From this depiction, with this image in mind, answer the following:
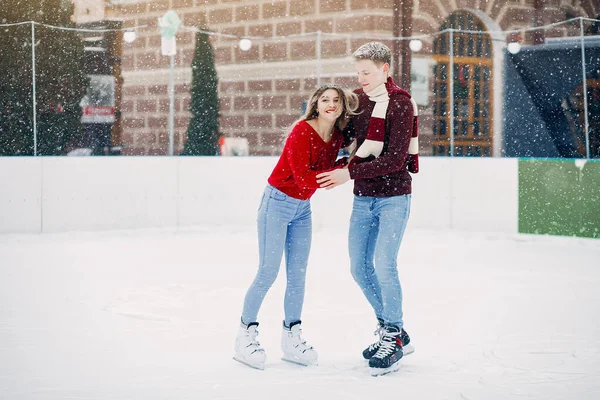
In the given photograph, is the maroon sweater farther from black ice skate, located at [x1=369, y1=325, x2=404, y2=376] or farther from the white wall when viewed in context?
the white wall

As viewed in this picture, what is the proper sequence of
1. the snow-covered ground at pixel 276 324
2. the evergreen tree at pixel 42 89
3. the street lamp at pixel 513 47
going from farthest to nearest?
the street lamp at pixel 513 47, the evergreen tree at pixel 42 89, the snow-covered ground at pixel 276 324

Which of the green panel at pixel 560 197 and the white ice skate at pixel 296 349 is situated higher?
the green panel at pixel 560 197

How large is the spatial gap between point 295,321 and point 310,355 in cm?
17

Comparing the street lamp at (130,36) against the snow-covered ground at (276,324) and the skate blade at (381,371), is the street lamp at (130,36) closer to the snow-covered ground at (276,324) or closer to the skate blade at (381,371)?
the snow-covered ground at (276,324)

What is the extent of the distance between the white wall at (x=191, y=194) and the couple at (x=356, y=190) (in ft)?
18.3

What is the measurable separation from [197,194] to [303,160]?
613cm

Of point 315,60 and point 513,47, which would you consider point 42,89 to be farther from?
point 513,47

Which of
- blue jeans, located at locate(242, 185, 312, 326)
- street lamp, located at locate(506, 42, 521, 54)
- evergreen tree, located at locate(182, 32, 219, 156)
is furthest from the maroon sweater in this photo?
street lamp, located at locate(506, 42, 521, 54)

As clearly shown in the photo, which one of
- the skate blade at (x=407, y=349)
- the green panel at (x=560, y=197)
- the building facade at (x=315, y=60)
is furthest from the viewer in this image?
the building facade at (x=315, y=60)

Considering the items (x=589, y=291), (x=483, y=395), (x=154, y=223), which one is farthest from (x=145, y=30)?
(x=483, y=395)

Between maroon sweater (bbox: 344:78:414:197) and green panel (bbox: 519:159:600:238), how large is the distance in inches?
215

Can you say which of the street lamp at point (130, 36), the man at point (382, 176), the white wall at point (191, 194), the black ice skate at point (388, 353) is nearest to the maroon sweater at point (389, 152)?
the man at point (382, 176)

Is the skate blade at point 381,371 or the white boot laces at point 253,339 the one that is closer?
the skate blade at point 381,371

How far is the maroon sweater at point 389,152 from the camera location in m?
3.64
